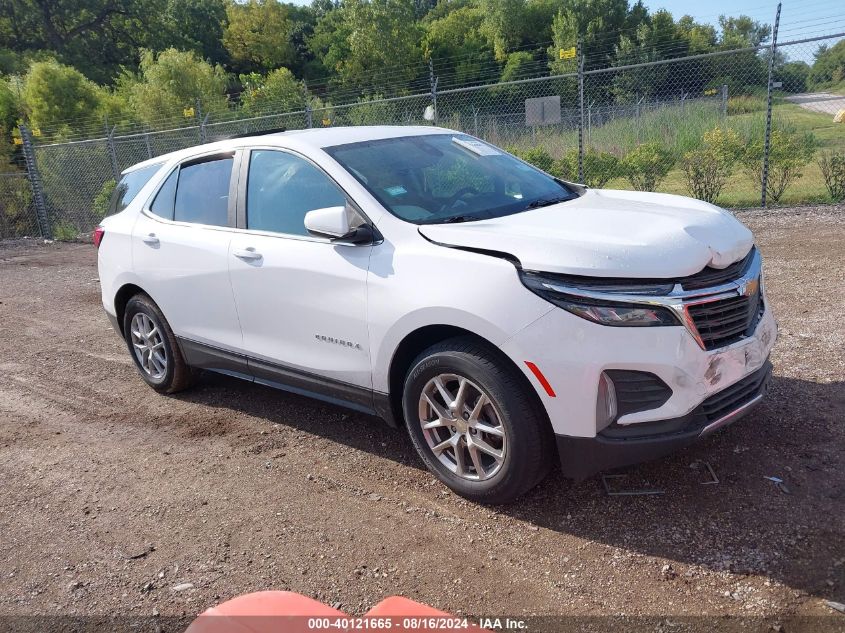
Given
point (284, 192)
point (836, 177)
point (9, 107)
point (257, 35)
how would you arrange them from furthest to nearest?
point (257, 35), point (9, 107), point (836, 177), point (284, 192)

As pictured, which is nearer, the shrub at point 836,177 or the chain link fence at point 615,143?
the shrub at point 836,177

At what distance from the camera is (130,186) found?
5.61m

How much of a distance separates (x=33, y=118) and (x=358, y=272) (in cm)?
2884

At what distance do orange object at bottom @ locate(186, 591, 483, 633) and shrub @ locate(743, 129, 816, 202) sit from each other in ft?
36.5

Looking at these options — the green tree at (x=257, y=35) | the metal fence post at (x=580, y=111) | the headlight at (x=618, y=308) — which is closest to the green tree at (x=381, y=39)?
the green tree at (x=257, y=35)

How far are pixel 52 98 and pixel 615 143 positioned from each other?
22.6 meters

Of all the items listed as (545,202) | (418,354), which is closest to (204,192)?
(418,354)

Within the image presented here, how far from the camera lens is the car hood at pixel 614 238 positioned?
9.84ft

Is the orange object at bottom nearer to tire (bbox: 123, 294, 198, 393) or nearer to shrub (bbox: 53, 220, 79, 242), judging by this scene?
tire (bbox: 123, 294, 198, 393)

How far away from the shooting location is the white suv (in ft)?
9.75

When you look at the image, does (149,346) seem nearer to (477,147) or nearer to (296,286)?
(296,286)

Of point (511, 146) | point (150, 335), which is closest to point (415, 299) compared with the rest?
point (150, 335)

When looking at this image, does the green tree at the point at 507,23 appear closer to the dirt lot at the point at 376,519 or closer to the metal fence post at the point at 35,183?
the metal fence post at the point at 35,183

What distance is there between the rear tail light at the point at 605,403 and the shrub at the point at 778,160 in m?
9.51
